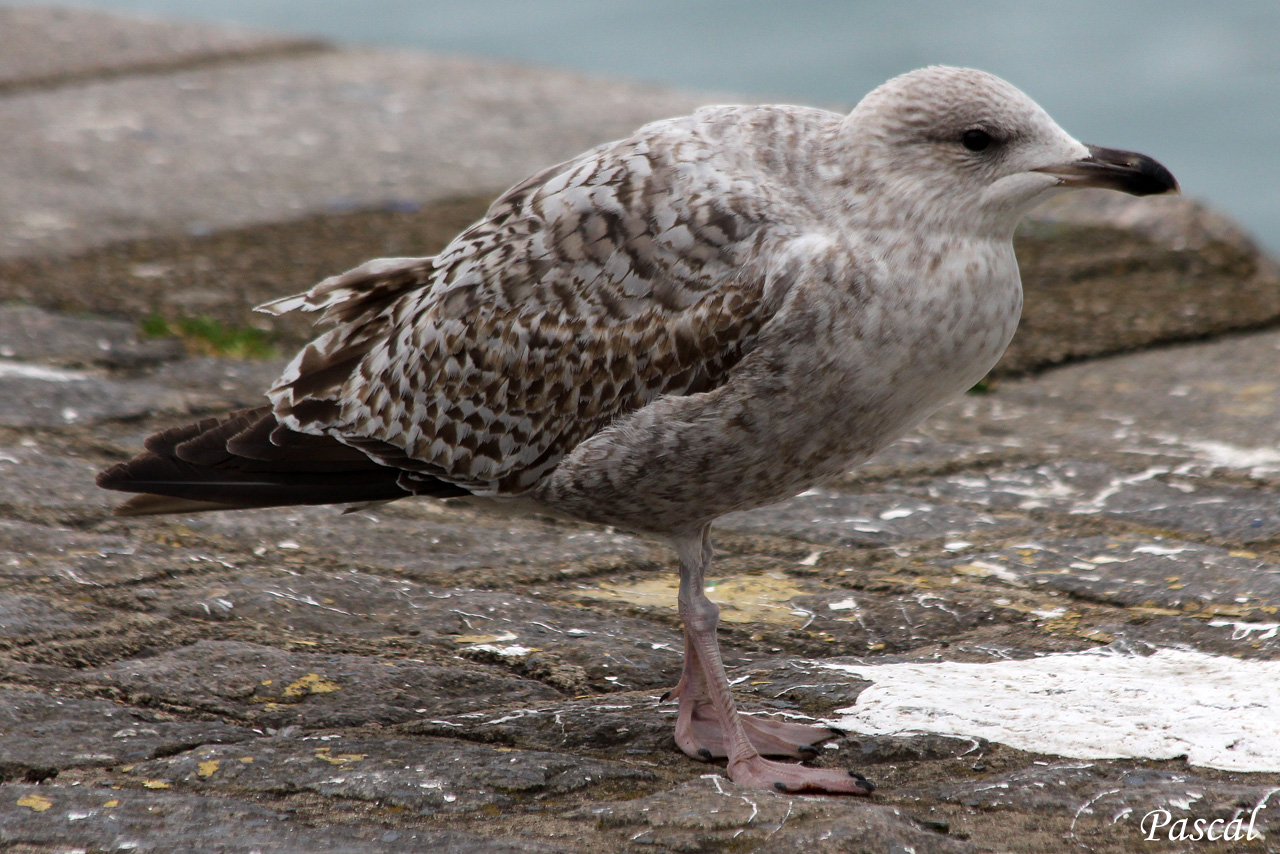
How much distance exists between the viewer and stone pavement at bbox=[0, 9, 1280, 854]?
2.56 meters

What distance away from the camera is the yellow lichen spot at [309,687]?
308 cm

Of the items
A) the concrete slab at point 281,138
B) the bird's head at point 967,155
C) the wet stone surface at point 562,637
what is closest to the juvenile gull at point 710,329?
the bird's head at point 967,155

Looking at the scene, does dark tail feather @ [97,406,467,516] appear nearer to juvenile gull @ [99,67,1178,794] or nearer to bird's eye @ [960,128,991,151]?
juvenile gull @ [99,67,1178,794]

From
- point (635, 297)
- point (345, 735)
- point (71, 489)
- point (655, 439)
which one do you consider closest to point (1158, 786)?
point (655, 439)

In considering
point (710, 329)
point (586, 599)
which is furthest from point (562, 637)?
point (710, 329)

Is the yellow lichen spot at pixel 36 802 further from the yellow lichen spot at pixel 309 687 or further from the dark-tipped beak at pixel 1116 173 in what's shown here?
the dark-tipped beak at pixel 1116 173

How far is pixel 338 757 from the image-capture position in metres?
2.78

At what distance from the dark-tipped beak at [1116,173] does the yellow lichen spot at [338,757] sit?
1792 millimetres

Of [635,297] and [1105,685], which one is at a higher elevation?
[635,297]

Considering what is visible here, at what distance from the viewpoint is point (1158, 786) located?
8.57 feet

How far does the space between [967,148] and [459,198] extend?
409 centimetres

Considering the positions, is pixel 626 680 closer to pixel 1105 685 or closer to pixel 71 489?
pixel 1105 685

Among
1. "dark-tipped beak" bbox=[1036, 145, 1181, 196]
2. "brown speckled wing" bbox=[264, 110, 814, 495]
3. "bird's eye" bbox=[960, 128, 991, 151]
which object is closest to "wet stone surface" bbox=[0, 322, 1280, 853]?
"brown speckled wing" bbox=[264, 110, 814, 495]

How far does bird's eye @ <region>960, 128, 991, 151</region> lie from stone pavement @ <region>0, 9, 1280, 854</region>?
1.15 m
